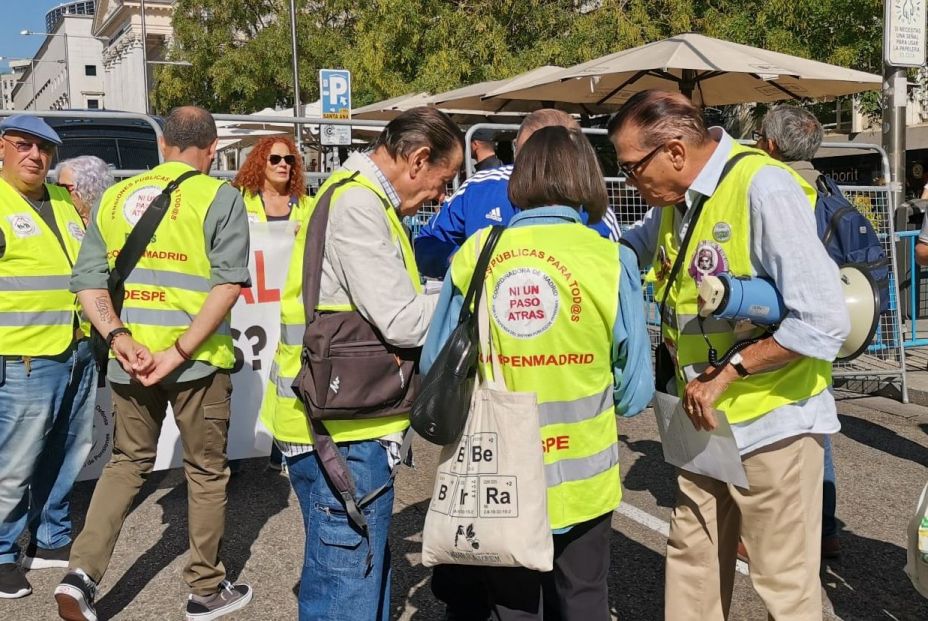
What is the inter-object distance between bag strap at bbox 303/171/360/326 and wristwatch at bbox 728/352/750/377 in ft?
3.85

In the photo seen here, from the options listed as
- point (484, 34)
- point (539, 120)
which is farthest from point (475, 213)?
point (484, 34)

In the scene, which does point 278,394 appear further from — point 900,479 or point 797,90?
point 797,90

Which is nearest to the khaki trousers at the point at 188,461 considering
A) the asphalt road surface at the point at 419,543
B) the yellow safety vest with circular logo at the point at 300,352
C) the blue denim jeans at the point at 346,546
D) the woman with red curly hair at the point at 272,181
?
the asphalt road surface at the point at 419,543

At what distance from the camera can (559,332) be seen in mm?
2352

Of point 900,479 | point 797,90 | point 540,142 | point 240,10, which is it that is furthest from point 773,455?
point 240,10

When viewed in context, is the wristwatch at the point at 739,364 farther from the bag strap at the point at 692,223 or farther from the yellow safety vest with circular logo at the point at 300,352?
the yellow safety vest with circular logo at the point at 300,352

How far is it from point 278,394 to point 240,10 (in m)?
26.1

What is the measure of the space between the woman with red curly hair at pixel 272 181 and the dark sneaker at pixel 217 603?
2654 mm

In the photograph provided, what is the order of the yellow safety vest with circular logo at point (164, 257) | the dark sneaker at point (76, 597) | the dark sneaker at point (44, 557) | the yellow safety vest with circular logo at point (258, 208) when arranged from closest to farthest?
the dark sneaker at point (76, 597) < the yellow safety vest with circular logo at point (164, 257) < the dark sneaker at point (44, 557) < the yellow safety vest with circular logo at point (258, 208)

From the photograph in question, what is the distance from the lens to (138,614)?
380cm

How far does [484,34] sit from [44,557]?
14064mm

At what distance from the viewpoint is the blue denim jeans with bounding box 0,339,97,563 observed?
159 inches

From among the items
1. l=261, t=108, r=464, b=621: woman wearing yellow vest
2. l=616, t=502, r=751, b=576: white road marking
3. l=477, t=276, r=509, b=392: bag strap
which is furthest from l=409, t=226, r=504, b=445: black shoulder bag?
l=616, t=502, r=751, b=576: white road marking

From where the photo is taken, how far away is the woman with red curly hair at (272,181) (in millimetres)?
5844
